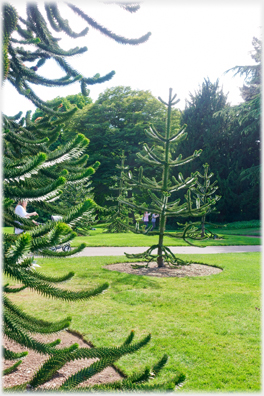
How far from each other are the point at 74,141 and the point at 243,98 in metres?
33.5

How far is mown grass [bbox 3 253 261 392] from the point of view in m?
3.35

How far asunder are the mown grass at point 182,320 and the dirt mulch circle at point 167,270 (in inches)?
19.8

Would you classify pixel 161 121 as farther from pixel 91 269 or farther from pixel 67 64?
pixel 67 64

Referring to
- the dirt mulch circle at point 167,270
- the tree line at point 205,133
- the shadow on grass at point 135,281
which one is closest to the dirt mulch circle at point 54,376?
the shadow on grass at point 135,281

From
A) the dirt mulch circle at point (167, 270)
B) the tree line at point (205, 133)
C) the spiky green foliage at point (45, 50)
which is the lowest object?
the dirt mulch circle at point (167, 270)

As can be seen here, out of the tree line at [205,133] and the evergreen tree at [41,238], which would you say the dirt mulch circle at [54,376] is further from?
the tree line at [205,133]

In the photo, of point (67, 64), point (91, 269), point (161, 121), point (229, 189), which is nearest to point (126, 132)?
point (161, 121)

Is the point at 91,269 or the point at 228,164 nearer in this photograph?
the point at 91,269

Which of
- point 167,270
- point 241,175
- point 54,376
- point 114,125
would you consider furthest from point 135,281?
point 114,125

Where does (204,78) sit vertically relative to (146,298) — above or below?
above

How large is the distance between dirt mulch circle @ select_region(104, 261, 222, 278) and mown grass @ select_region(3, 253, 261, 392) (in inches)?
19.8

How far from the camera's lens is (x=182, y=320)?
472cm

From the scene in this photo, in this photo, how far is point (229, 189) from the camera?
87.5 feet

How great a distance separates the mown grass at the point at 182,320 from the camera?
335 centimetres
